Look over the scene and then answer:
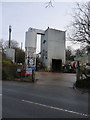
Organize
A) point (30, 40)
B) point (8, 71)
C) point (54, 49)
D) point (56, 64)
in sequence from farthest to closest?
1. point (56, 64)
2. point (54, 49)
3. point (30, 40)
4. point (8, 71)

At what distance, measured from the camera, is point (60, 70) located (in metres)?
36.1

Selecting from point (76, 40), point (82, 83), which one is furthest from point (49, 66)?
point (82, 83)

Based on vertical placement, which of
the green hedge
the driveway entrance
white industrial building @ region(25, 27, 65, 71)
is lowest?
the driveway entrance

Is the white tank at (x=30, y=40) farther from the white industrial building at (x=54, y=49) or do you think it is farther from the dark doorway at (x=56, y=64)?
the dark doorway at (x=56, y=64)

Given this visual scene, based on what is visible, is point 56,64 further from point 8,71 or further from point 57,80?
point 8,71

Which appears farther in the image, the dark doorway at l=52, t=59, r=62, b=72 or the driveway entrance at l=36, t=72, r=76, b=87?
the dark doorway at l=52, t=59, r=62, b=72

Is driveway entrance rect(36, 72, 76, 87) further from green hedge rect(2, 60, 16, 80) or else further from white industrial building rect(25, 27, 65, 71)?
white industrial building rect(25, 27, 65, 71)

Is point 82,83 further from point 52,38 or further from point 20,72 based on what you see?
point 52,38

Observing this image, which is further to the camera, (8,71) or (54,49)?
(54,49)

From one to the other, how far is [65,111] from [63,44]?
106 feet

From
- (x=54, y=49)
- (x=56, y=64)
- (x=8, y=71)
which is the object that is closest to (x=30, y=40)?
(x=8, y=71)

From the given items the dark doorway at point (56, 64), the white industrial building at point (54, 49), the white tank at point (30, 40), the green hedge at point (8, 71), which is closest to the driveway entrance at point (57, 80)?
the green hedge at point (8, 71)

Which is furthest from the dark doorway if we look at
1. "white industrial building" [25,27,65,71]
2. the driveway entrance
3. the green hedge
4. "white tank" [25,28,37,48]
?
the green hedge

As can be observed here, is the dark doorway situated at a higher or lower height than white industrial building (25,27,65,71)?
lower
